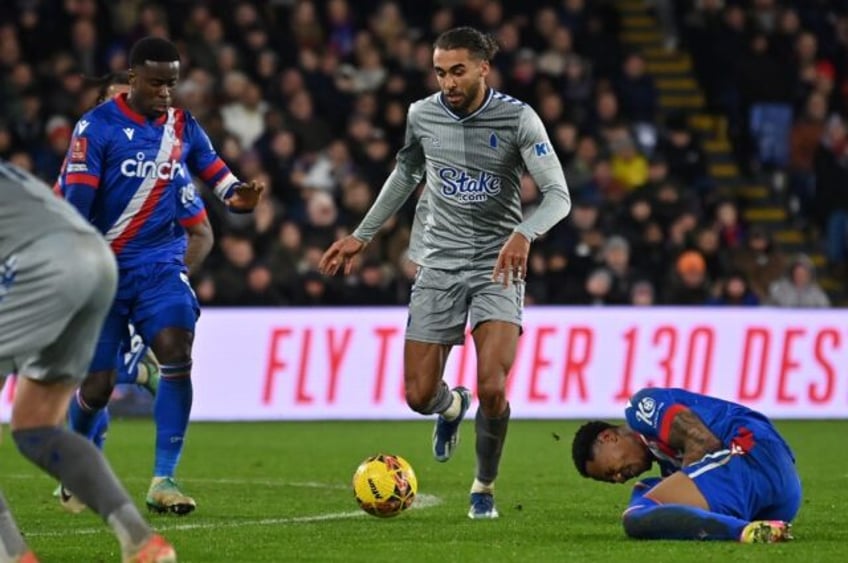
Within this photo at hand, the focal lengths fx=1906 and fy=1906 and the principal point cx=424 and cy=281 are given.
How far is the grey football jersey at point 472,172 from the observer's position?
384 inches

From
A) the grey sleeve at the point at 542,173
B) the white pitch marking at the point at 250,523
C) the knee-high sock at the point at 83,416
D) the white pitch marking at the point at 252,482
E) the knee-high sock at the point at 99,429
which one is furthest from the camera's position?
the white pitch marking at the point at 252,482

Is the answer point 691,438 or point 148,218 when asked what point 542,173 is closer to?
point 691,438

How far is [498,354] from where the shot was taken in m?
9.55

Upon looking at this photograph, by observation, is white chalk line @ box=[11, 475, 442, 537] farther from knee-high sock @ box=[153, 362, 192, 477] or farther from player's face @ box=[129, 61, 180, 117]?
player's face @ box=[129, 61, 180, 117]

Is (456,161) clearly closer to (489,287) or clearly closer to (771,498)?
(489,287)

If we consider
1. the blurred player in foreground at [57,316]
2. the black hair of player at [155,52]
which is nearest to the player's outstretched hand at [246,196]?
the black hair of player at [155,52]

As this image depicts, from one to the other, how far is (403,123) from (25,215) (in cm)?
1448

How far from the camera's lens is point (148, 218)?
978cm

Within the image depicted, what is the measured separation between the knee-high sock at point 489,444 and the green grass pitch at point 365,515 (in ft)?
0.79

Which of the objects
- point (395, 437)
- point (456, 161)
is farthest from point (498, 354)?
point (395, 437)

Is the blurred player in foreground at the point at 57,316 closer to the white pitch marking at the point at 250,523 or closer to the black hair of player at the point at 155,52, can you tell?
the white pitch marking at the point at 250,523

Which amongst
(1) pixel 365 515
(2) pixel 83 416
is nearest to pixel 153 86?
(2) pixel 83 416

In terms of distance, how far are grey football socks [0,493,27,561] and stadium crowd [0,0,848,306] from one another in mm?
11023

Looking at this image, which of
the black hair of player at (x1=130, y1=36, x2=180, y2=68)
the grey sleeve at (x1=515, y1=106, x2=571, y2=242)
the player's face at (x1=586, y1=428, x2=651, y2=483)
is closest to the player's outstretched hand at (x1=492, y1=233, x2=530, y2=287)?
the grey sleeve at (x1=515, y1=106, x2=571, y2=242)
